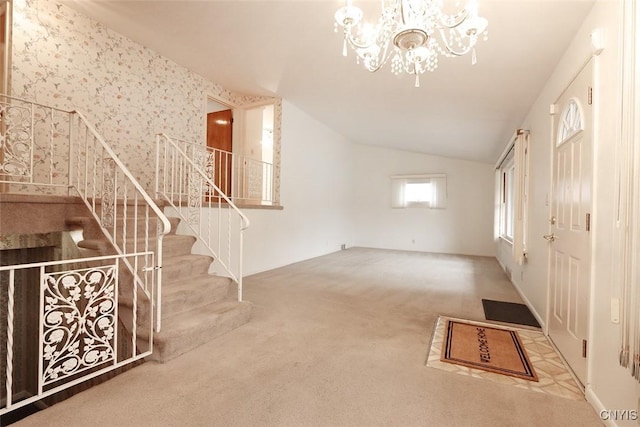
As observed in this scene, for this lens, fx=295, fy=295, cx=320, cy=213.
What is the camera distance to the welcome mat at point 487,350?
210 centimetres

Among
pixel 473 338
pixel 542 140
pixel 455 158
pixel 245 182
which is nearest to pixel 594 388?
pixel 473 338

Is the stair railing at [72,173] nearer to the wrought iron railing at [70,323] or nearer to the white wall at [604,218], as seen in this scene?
the wrought iron railing at [70,323]

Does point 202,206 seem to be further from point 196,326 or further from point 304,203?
point 304,203

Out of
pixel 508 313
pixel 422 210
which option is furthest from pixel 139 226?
pixel 422 210

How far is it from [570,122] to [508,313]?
6.76 feet

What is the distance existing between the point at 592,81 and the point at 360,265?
4.63 m

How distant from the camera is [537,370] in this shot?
2088 millimetres

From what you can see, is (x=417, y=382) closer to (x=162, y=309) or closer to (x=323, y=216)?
(x=162, y=309)

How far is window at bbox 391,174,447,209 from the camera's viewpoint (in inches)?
317

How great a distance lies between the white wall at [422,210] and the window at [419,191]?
15cm

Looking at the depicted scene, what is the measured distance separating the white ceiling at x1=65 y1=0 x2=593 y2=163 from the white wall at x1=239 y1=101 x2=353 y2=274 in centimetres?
95

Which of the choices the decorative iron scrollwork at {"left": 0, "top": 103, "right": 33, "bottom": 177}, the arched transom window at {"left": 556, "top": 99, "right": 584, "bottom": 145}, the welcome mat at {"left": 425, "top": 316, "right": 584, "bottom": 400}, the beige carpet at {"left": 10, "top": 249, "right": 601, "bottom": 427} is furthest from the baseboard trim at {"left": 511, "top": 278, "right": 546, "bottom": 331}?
the decorative iron scrollwork at {"left": 0, "top": 103, "right": 33, "bottom": 177}

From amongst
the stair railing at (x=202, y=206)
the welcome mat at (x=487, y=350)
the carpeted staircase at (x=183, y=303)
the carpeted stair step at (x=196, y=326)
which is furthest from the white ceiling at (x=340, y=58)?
the carpeted stair step at (x=196, y=326)

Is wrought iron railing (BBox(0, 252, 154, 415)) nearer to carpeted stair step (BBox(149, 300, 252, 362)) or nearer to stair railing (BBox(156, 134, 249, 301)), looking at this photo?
carpeted stair step (BBox(149, 300, 252, 362))
